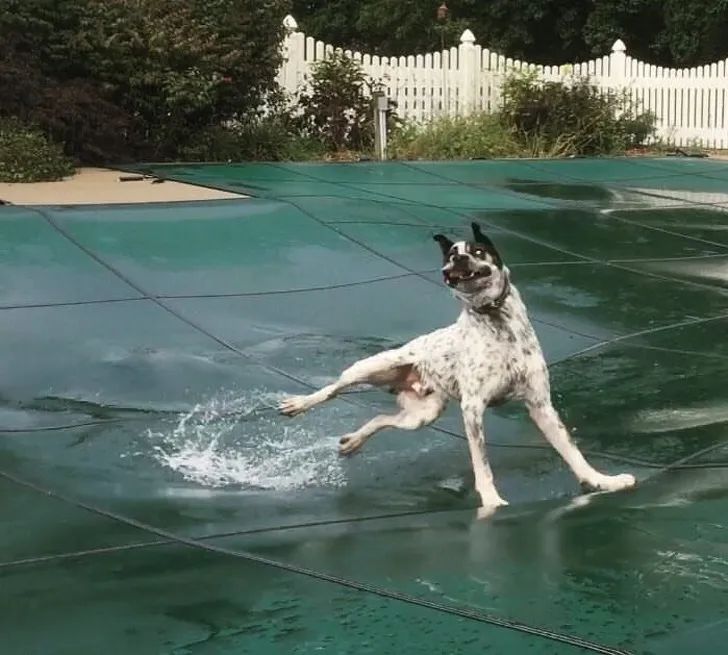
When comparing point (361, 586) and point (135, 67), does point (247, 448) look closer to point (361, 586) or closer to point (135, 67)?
point (361, 586)

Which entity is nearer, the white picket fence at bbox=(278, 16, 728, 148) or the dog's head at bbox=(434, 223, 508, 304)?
the dog's head at bbox=(434, 223, 508, 304)

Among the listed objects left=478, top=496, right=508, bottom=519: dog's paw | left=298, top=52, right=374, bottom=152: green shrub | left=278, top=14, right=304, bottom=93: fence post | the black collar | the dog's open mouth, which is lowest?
left=478, top=496, right=508, bottom=519: dog's paw

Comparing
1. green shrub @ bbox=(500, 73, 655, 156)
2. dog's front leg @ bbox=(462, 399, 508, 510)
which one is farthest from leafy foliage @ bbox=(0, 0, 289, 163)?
dog's front leg @ bbox=(462, 399, 508, 510)

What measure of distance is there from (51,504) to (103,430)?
1214mm

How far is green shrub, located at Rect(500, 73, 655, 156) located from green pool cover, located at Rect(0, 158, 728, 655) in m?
5.42

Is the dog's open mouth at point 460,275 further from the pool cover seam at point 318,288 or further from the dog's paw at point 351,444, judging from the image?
the pool cover seam at point 318,288

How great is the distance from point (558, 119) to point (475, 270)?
14.0 m

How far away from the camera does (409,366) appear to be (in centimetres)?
531

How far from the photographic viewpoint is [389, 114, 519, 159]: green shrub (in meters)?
16.7

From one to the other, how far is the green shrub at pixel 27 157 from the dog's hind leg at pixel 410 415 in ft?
25.7

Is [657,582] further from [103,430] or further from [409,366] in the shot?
[103,430]

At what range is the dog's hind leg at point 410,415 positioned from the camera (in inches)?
207

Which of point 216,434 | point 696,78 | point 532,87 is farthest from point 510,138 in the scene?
point 216,434

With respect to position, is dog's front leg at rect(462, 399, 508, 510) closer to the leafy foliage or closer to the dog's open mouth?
the dog's open mouth
